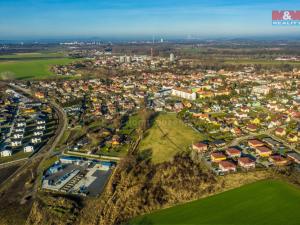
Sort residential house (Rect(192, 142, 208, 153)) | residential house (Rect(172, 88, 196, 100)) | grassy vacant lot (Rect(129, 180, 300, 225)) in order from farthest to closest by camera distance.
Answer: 1. residential house (Rect(172, 88, 196, 100))
2. residential house (Rect(192, 142, 208, 153))
3. grassy vacant lot (Rect(129, 180, 300, 225))

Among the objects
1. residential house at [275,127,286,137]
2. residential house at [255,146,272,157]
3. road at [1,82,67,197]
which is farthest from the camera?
residential house at [275,127,286,137]

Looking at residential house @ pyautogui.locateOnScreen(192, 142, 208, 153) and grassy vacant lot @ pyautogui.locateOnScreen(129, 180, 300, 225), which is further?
residential house @ pyautogui.locateOnScreen(192, 142, 208, 153)

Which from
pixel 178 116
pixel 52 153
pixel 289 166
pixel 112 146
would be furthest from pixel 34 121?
pixel 289 166

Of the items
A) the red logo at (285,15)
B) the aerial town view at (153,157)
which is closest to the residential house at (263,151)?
the aerial town view at (153,157)

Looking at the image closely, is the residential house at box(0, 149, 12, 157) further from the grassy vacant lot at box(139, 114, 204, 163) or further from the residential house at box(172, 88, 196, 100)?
the residential house at box(172, 88, 196, 100)

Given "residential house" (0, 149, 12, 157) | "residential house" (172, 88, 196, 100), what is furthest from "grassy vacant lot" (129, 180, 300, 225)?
"residential house" (172, 88, 196, 100)

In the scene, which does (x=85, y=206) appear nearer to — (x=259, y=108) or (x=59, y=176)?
(x=59, y=176)
